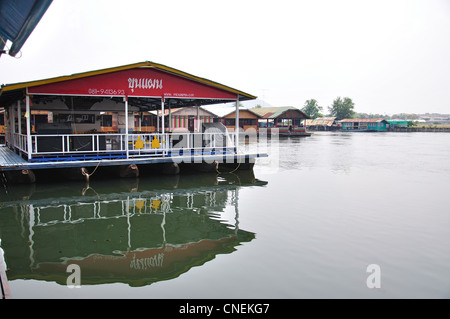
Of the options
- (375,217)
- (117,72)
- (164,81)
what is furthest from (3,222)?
(375,217)

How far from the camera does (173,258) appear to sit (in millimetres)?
6715

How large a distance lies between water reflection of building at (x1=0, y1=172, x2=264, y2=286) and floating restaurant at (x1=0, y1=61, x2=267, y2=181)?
135 centimetres

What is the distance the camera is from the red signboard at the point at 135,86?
12.8 meters

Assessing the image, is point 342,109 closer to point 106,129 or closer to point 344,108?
point 344,108

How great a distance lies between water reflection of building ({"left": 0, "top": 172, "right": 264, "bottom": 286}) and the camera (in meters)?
6.20

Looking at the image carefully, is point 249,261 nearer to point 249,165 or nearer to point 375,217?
point 375,217

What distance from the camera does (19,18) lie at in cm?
603

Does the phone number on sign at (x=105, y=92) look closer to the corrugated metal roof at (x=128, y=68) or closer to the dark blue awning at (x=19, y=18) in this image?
the corrugated metal roof at (x=128, y=68)

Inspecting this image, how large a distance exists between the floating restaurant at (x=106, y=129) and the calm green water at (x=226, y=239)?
3.05 feet

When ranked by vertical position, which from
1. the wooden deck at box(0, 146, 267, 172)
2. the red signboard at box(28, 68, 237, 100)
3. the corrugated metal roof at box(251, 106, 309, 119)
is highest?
the corrugated metal roof at box(251, 106, 309, 119)

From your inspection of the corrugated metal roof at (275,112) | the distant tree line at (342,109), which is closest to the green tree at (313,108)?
the distant tree line at (342,109)

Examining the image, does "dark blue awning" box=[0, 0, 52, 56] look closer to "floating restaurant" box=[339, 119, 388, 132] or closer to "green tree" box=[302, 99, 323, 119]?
"floating restaurant" box=[339, 119, 388, 132]

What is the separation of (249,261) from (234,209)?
3.89 m

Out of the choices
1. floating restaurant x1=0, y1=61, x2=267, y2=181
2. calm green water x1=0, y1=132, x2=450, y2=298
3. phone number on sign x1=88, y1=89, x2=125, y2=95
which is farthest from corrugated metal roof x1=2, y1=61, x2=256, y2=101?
calm green water x1=0, y1=132, x2=450, y2=298
